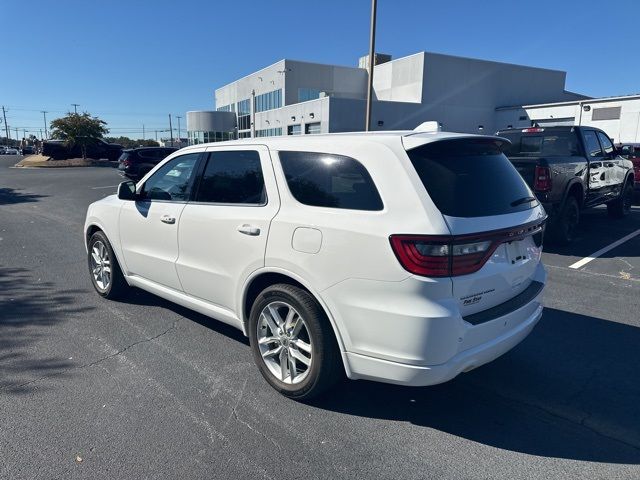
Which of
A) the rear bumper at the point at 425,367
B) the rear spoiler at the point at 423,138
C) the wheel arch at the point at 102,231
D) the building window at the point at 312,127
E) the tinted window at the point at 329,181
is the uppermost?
→ the building window at the point at 312,127

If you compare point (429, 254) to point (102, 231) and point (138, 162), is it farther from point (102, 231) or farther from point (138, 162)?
point (138, 162)

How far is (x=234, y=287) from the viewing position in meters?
3.49

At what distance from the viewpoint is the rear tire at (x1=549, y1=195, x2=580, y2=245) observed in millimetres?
7691

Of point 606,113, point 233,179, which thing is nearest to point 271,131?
point 606,113

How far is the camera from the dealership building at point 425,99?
35438 mm

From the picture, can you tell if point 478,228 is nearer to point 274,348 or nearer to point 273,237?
point 273,237

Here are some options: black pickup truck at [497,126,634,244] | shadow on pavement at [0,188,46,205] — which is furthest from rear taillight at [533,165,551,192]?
shadow on pavement at [0,188,46,205]

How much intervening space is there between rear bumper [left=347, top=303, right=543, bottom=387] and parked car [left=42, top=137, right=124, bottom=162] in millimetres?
39189

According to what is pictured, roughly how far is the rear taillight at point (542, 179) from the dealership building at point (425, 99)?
2813 cm

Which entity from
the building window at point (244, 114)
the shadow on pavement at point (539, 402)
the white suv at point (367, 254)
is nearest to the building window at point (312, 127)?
the building window at point (244, 114)

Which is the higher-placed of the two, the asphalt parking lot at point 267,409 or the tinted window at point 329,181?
the tinted window at point 329,181

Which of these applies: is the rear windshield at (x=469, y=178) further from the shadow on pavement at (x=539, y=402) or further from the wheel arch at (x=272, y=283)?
the shadow on pavement at (x=539, y=402)

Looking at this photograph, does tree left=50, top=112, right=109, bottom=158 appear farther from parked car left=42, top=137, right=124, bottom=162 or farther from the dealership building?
the dealership building

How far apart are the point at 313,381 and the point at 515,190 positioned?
6.32ft
